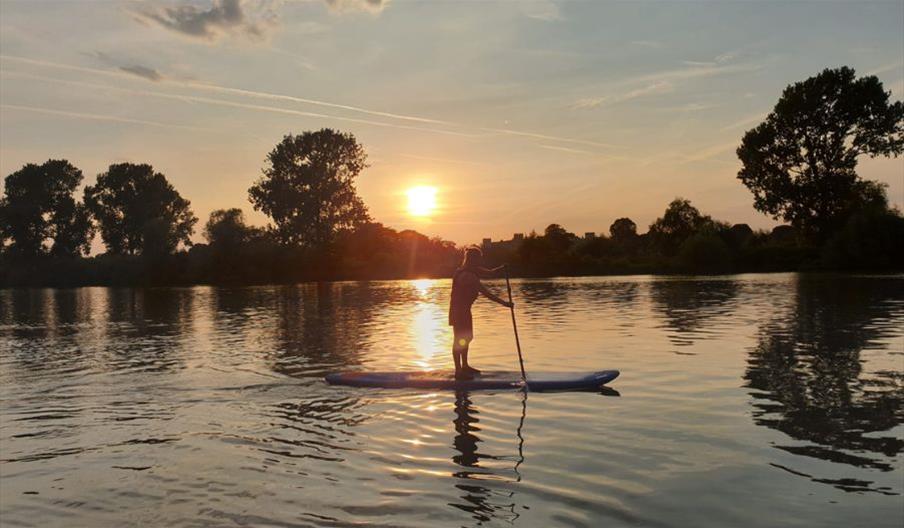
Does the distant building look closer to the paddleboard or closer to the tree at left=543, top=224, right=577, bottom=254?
the tree at left=543, top=224, right=577, bottom=254

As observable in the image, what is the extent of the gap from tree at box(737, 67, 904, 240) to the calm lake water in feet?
170

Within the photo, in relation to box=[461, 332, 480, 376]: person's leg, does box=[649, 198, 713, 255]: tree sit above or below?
above

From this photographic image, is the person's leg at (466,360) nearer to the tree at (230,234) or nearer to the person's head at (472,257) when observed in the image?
the person's head at (472,257)

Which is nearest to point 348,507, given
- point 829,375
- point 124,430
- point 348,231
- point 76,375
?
point 124,430

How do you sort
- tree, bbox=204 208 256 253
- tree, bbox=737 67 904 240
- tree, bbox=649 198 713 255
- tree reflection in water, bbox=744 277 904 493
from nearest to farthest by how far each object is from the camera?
1. tree reflection in water, bbox=744 277 904 493
2. tree, bbox=737 67 904 240
3. tree, bbox=204 208 256 253
4. tree, bbox=649 198 713 255

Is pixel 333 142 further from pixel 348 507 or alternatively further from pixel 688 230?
pixel 348 507

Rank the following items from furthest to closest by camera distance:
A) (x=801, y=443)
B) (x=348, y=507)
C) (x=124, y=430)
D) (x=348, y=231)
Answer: (x=348, y=231), (x=124, y=430), (x=801, y=443), (x=348, y=507)

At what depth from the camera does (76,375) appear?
17609 millimetres

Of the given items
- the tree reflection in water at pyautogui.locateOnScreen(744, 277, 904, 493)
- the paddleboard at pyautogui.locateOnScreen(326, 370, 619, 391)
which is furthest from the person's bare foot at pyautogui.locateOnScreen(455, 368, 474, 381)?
the tree reflection in water at pyautogui.locateOnScreen(744, 277, 904, 493)

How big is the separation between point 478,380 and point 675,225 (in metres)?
95.1

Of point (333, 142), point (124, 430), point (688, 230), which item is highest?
point (333, 142)

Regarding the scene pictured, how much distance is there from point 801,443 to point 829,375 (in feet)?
19.8

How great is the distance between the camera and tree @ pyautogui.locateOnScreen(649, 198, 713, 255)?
10218cm

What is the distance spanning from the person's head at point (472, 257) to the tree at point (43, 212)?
359 ft
